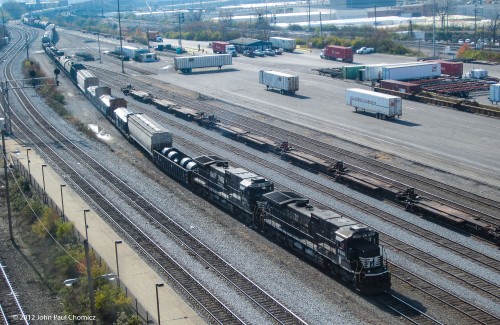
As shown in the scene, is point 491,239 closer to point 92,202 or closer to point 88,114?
point 92,202

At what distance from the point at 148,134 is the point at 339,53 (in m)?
56.6

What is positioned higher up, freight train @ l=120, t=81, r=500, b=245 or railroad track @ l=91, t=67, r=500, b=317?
freight train @ l=120, t=81, r=500, b=245

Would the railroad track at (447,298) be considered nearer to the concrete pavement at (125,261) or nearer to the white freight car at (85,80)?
the concrete pavement at (125,261)

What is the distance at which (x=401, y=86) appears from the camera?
67.8m

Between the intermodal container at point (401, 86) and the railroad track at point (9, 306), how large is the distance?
48.2 meters

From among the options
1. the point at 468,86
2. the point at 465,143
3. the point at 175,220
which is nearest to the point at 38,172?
the point at 175,220

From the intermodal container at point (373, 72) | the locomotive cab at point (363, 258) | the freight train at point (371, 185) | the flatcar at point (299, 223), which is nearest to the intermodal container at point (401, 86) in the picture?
the intermodal container at point (373, 72)

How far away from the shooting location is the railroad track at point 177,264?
23.3 meters

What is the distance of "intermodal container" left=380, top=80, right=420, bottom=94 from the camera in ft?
219

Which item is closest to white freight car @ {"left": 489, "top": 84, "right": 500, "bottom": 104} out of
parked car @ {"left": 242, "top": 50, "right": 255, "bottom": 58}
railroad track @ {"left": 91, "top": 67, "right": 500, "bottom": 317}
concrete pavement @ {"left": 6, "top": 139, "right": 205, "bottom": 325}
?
railroad track @ {"left": 91, "top": 67, "right": 500, "bottom": 317}

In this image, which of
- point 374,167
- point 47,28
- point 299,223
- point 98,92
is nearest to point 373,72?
point 98,92

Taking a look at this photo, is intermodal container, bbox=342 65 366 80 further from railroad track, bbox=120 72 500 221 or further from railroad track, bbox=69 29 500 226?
railroad track, bbox=69 29 500 226

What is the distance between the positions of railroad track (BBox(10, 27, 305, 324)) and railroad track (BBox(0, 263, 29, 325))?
18.1 ft

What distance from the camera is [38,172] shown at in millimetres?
41906
